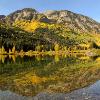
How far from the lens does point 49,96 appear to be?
4844 centimetres

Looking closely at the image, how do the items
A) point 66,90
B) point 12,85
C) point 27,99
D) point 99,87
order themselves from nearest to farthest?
point 27,99
point 66,90
point 99,87
point 12,85

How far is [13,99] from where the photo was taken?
1839 inches

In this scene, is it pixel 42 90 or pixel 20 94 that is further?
pixel 42 90

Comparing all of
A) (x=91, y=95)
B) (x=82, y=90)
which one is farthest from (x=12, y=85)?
(x=91, y=95)

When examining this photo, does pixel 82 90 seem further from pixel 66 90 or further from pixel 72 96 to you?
pixel 72 96

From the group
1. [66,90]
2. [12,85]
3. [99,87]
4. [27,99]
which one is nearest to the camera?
[27,99]

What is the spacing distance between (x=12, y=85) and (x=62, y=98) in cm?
1987

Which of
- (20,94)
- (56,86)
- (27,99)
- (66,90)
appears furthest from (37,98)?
(56,86)

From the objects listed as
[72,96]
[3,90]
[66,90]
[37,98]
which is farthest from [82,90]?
[3,90]

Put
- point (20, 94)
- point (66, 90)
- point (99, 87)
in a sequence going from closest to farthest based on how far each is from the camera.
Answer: point (20, 94) → point (66, 90) → point (99, 87)

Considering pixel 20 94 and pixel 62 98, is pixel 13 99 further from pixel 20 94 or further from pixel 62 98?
pixel 62 98

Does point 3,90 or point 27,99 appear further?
point 3,90

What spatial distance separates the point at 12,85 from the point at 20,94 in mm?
12634

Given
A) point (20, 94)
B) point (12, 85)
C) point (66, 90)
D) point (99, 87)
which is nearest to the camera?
point (20, 94)
